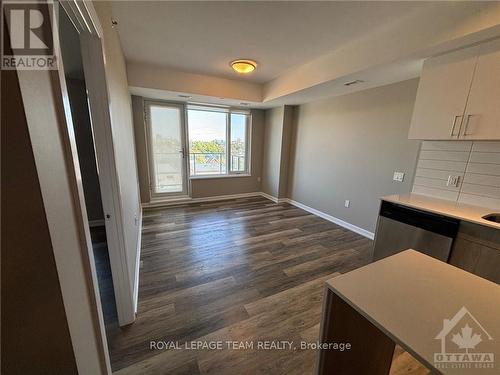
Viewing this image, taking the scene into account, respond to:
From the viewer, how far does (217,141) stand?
4.92 meters

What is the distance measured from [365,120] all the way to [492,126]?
1.68 meters

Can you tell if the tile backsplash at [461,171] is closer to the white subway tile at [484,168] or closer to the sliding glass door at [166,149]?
the white subway tile at [484,168]

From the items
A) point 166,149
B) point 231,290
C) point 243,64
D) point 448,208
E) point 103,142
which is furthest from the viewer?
point 166,149

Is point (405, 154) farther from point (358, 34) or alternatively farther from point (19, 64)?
point (19, 64)

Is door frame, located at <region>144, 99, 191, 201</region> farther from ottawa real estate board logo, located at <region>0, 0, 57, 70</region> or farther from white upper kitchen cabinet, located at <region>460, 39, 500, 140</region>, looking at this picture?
white upper kitchen cabinet, located at <region>460, 39, 500, 140</region>

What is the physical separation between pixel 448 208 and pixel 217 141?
14.0 feet

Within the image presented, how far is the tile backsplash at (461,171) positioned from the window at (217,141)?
367cm

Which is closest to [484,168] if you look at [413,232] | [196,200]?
[413,232]

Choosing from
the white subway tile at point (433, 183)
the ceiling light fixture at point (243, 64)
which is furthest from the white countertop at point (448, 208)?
the ceiling light fixture at point (243, 64)

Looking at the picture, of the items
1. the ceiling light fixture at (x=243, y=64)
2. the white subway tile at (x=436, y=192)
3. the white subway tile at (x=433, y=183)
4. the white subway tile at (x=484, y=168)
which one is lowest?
the white subway tile at (x=436, y=192)

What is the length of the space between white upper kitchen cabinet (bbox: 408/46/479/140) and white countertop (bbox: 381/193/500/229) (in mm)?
659

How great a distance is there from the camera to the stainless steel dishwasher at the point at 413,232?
1744 mm

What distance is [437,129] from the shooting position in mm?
1938

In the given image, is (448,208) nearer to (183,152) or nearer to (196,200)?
(196,200)
